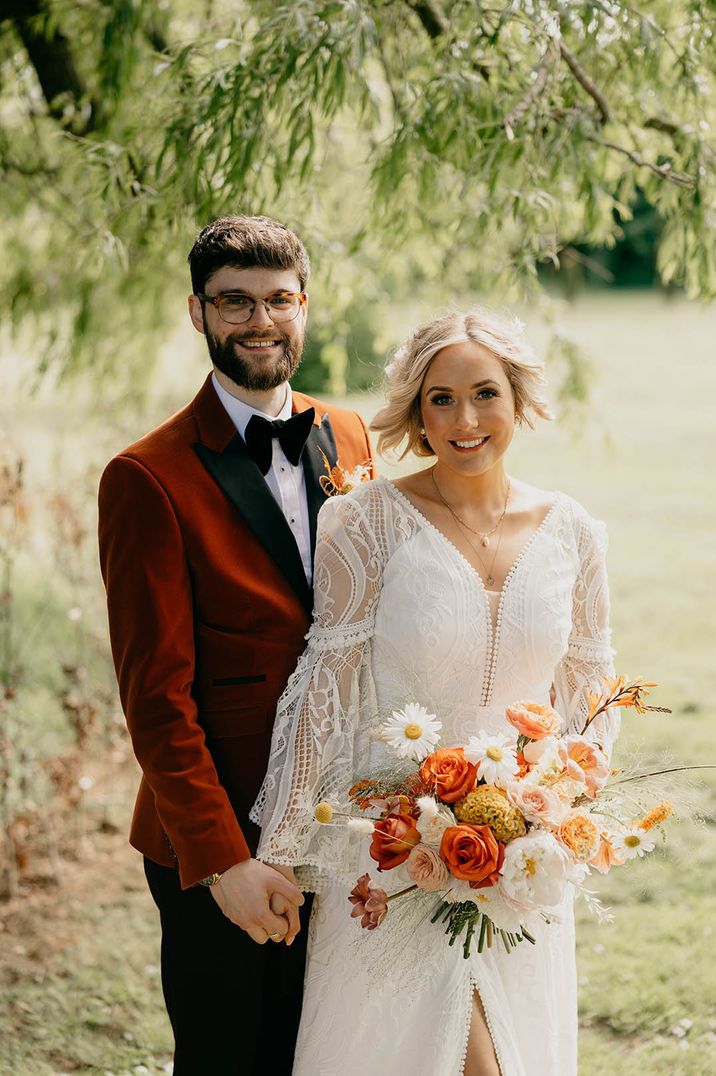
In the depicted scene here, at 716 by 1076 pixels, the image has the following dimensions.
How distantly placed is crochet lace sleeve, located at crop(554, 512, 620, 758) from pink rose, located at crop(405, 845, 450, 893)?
2.09 ft

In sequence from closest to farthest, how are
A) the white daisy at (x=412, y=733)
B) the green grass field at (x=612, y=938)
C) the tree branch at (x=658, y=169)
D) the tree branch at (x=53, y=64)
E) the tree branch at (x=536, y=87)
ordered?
Result: the white daisy at (x=412, y=733) < the tree branch at (x=536, y=87) < the tree branch at (x=658, y=169) < the green grass field at (x=612, y=938) < the tree branch at (x=53, y=64)

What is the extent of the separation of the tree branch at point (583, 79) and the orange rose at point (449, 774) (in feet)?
7.17

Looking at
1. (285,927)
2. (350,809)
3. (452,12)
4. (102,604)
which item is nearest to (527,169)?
(452,12)

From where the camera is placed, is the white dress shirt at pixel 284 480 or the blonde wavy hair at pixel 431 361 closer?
the blonde wavy hair at pixel 431 361

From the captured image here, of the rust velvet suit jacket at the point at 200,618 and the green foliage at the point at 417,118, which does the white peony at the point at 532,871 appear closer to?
the rust velvet suit jacket at the point at 200,618

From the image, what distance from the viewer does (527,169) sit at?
3.55 metres

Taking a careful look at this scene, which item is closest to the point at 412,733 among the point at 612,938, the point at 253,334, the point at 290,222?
the point at 253,334

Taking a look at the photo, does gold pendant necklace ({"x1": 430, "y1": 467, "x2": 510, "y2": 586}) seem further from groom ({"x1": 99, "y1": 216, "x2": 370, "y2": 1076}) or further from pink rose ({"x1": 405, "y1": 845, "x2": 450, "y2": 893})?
pink rose ({"x1": 405, "y1": 845, "x2": 450, "y2": 893})

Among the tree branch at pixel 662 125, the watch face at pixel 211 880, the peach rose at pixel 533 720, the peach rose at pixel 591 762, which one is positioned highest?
the tree branch at pixel 662 125

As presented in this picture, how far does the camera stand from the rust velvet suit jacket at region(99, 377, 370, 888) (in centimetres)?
254

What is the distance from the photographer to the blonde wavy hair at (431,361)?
2.67 m

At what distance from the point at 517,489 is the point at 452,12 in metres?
1.71

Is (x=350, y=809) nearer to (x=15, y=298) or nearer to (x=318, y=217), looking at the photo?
(x=318, y=217)

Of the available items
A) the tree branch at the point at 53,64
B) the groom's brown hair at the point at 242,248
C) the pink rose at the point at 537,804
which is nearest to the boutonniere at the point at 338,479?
the groom's brown hair at the point at 242,248
